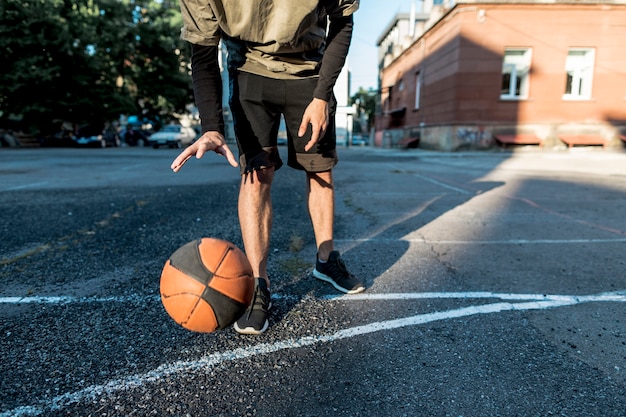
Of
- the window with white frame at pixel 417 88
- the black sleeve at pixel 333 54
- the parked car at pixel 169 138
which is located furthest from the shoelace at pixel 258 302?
the parked car at pixel 169 138

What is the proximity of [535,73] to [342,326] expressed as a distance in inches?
844

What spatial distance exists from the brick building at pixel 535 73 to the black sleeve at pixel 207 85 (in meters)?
19.8

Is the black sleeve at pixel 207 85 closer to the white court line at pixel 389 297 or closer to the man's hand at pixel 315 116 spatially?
the man's hand at pixel 315 116

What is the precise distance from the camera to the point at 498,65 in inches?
771

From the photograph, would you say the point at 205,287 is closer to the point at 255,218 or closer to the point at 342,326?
the point at 255,218

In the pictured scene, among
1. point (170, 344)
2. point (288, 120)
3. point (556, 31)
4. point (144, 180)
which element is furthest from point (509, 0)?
point (170, 344)

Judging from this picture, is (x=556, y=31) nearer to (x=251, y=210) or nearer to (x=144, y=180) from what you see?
(x=144, y=180)

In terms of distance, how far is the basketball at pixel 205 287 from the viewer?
1.96 metres

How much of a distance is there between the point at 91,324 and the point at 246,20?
1861 mm

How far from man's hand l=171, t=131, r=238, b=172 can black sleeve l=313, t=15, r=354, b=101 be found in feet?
2.03

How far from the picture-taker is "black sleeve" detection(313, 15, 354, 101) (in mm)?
2359

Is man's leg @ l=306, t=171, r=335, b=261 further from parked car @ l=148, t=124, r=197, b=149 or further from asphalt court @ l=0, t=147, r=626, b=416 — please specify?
parked car @ l=148, t=124, r=197, b=149

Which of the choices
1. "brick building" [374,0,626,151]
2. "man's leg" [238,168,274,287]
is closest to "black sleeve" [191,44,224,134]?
"man's leg" [238,168,274,287]

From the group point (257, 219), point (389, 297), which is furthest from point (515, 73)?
point (257, 219)
